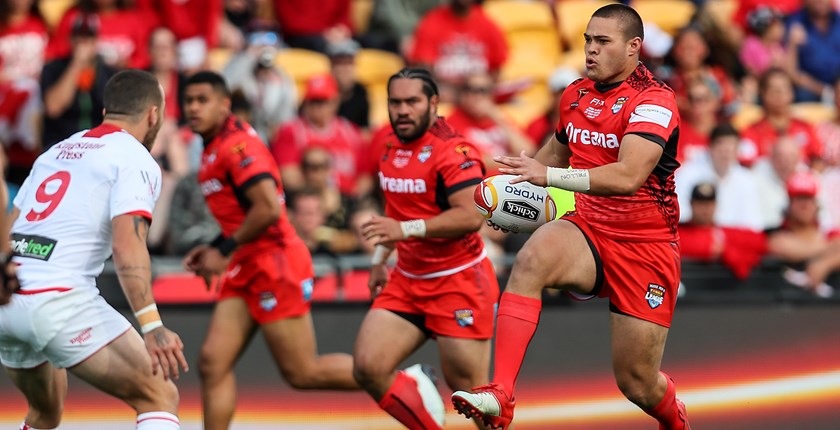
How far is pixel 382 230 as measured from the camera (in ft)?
26.4

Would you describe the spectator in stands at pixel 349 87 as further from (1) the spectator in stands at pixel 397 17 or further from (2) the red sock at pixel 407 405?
(2) the red sock at pixel 407 405

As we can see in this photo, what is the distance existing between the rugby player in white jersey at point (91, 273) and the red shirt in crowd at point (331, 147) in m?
4.81

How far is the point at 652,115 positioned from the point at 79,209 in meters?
3.12

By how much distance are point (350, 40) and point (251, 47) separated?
1492mm

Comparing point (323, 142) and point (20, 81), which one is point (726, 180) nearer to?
point (323, 142)

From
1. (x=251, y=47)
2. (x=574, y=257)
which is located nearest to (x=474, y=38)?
(x=251, y=47)

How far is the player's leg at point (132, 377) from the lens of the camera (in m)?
7.09

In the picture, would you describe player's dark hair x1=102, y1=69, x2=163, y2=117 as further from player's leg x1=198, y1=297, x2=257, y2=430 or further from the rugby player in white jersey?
player's leg x1=198, y1=297, x2=257, y2=430

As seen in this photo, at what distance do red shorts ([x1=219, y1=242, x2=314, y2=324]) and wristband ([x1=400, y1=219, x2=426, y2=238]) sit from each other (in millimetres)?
1349

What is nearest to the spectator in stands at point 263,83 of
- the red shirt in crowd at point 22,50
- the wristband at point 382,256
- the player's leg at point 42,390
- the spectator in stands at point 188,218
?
Answer: the spectator in stands at point 188,218

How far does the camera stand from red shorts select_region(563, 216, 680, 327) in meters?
7.34

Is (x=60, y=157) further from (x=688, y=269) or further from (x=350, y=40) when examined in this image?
(x=350, y=40)

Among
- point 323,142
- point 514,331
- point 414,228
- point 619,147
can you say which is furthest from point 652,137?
point 323,142

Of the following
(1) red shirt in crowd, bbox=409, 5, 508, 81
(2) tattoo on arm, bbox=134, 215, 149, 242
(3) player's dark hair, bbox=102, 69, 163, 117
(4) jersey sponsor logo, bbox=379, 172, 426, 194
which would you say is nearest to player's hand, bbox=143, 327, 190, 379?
(2) tattoo on arm, bbox=134, 215, 149, 242
